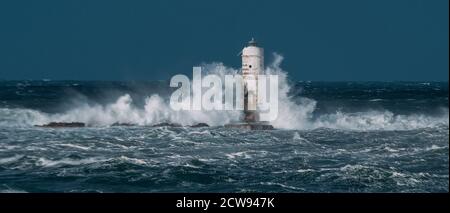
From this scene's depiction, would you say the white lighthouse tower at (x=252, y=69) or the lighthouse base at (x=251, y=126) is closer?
the lighthouse base at (x=251, y=126)

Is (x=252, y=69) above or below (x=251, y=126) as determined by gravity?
above

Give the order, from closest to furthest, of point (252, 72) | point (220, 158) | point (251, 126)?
point (220, 158) < point (251, 126) < point (252, 72)

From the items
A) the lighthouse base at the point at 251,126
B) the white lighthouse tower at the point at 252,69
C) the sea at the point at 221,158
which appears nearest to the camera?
the sea at the point at 221,158

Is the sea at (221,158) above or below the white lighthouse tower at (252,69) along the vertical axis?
below

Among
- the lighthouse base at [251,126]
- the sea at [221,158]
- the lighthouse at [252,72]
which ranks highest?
the lighthouse at [252,72]

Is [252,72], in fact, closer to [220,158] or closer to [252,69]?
[252,69]

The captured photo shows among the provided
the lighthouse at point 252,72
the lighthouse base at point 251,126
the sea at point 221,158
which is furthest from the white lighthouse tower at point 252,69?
the sea at point 221,158

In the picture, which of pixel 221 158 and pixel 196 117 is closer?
pixel 221 158

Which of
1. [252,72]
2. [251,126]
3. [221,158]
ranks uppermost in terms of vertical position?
[252,72]

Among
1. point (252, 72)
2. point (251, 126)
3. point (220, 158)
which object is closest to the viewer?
point (220, 158)

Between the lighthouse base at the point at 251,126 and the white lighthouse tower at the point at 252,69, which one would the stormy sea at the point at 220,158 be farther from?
the white lighthouse tower at the point at 252,69

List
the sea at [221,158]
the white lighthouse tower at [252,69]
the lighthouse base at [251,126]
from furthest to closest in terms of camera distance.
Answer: the white lighthouse tower at [252,69] → the lighthouse base at [251,126] → the sea at [221,158]

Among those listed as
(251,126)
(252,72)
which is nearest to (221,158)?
(251,126)
